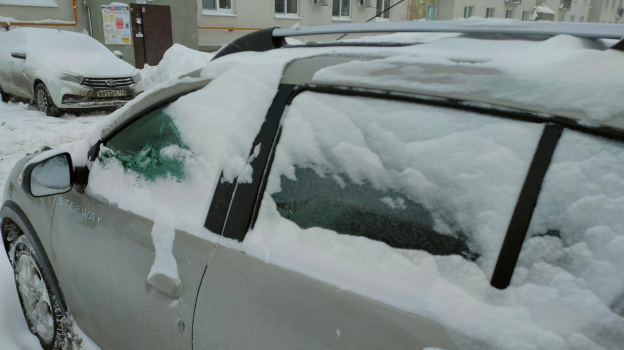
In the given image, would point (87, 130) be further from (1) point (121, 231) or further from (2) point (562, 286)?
(2) point (562, 286)

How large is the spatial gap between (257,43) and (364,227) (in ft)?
3.33

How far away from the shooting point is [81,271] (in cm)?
182

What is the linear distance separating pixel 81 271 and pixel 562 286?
1750mm

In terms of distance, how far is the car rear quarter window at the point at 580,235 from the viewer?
2.73ft

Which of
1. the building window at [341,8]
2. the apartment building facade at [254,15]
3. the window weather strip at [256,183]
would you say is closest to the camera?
the window weather strip at [256,183]

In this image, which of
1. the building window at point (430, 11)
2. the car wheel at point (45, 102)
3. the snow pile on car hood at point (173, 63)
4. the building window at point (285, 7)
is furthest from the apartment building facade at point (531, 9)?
the car wheel at point (45, 102)

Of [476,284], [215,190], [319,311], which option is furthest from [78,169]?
[476,284]

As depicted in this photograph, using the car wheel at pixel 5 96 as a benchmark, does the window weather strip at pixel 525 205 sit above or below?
Result: above

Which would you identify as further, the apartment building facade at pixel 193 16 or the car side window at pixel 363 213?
the apartment building facade at pixel 193 16

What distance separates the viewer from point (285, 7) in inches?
723

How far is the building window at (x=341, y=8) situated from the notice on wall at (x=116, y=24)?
997cm

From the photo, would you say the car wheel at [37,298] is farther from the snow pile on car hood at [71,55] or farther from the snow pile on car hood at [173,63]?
the snow pile on car hood at [173,63]

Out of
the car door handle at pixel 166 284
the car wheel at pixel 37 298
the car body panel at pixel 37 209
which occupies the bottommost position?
the car wheel at pixel 37 298

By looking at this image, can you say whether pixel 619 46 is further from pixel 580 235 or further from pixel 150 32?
pixel 150 32
